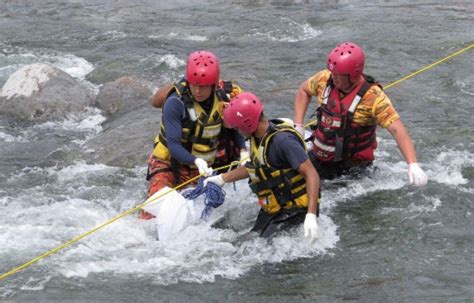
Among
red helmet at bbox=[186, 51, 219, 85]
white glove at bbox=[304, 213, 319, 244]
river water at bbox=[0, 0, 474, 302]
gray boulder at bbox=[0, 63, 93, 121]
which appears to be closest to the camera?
white glove at bbox=[304, 213, 319, 244]

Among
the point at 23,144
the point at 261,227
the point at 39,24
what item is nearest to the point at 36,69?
the point at 23,144

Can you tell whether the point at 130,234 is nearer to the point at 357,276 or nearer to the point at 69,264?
the point at 69,264

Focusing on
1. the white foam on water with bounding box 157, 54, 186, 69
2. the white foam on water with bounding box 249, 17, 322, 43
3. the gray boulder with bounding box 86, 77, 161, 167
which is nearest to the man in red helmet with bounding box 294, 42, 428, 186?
the gray boulder with bounding box 86, 77, 161, 167

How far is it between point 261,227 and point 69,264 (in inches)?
71.1

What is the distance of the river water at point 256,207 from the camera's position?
6.33 m

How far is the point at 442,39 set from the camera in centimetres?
1420

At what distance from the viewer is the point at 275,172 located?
644 centimetres

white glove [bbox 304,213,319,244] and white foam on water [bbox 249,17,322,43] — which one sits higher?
white foam on water [bbox 249,17,322,43]

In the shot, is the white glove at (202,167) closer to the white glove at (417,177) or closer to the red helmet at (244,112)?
the red helmet at (244,112)

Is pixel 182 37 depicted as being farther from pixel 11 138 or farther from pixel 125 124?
pixel 11 138

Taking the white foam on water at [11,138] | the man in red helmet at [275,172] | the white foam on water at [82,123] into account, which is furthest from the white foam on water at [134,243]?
the white foam on water at [82,123]

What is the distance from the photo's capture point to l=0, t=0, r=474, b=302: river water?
20.8ft

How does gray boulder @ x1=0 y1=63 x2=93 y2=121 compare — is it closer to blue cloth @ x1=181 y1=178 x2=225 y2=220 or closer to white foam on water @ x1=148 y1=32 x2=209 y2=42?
white foam on water @ x1=148 y1=32 x2=209 y2=42

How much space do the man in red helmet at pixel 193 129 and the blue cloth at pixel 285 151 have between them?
34.8 inches
